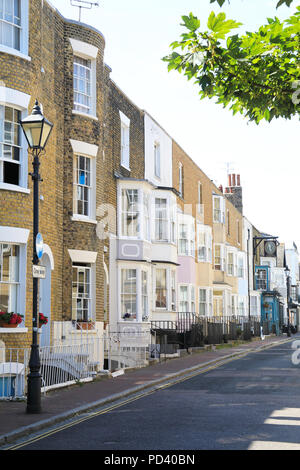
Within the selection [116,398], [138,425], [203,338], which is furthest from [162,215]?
[138,425]

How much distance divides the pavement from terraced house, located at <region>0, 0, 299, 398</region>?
102 cm

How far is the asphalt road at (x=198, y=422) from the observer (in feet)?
29.7

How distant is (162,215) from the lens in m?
29.3

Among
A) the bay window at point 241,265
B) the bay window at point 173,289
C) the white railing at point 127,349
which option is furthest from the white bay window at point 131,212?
the bay window at point 241,265

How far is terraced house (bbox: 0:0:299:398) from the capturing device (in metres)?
16.6

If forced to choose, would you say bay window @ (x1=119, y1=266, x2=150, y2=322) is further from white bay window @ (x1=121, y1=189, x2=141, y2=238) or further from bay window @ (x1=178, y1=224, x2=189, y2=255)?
bay window @ (x1=178, y1=224, x2=189, y2=255)

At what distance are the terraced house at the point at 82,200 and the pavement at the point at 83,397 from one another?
1015 mm

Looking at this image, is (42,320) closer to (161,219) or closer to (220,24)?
(220,24)

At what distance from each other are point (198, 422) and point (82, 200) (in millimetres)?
11188

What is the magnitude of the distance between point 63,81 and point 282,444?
1426 centimetres

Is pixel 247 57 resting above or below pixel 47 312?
above

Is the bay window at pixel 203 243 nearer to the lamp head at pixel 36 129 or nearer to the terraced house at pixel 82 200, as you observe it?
the terraced house at pixel 82 200

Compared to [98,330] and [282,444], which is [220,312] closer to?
[98,330]

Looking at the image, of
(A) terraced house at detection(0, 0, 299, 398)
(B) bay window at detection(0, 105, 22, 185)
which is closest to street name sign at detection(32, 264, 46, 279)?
(A) terraced house at detection(0, 0, 299, 398)
